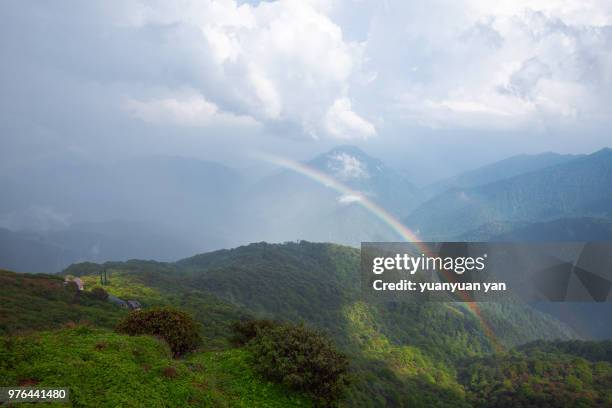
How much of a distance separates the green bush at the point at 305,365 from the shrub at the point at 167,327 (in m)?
4.32

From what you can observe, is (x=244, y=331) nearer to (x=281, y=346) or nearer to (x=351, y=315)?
(x=281, y=346)

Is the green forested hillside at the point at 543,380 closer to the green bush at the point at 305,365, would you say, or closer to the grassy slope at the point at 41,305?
the green bush at the point at 305,365

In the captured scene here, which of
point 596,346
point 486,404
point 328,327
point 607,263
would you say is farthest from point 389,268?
point 607,263

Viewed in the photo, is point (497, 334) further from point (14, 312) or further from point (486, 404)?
point (14, 312)

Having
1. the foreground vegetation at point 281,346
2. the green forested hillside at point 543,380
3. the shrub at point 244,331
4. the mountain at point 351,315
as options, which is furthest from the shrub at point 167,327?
the green forested hillside at point 543,380

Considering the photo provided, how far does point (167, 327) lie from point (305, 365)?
316 inches

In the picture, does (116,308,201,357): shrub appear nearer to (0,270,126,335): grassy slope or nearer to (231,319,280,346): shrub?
(231,319,280,346): shrub

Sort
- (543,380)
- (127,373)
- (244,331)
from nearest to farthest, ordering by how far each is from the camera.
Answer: (127,373)
(244,331)
(543,380)

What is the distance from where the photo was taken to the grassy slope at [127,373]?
1196 centimetres

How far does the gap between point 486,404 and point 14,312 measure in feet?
294

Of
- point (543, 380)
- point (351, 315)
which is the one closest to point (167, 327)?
point (543, 380)

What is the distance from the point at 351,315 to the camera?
144625 millimetres

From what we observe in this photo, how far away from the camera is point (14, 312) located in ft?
114

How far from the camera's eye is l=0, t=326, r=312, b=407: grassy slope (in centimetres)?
1196
